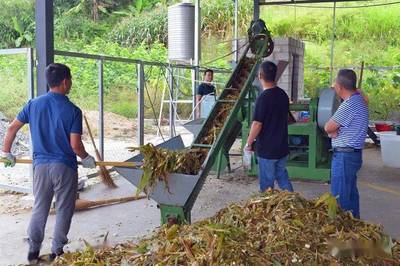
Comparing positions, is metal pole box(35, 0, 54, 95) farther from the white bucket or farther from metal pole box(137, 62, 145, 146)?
the white bucket

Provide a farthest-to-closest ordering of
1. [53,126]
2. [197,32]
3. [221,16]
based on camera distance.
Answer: [221,16]
[197,32]
[53,126]

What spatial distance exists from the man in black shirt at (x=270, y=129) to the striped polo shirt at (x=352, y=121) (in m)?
0.68

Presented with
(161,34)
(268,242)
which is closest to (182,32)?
(268,242)

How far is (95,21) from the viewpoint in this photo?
82.6 feet

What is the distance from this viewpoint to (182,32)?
11625 mm

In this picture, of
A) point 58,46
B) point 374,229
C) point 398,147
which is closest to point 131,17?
point 58,46

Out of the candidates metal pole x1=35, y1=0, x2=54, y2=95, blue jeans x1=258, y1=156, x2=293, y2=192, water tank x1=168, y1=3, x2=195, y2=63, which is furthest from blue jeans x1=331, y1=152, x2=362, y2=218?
water tank x1=168, y1=3, x2=195, y2=63

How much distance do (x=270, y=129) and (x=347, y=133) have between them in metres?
0.83

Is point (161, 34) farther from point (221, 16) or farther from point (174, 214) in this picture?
point (174, 214)

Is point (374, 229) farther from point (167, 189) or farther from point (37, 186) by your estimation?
point (37, 186)

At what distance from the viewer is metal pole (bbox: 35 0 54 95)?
→ 576 cm

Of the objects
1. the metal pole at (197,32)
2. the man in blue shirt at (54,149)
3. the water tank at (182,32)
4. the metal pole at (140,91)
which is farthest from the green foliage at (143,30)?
the man in blue shirt at (54,149)

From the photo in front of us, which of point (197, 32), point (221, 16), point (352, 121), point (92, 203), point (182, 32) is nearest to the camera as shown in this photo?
point (352, 121)

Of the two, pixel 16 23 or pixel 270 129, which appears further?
pixel 16 23
